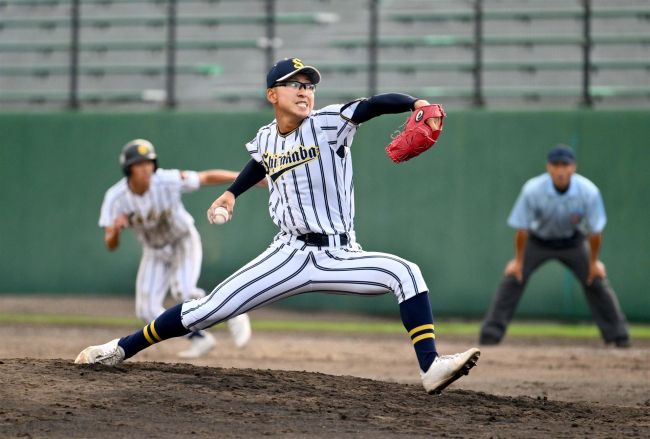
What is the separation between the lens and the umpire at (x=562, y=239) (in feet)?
34.4

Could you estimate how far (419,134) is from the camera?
17.6ft

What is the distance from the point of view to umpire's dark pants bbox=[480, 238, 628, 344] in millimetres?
10539

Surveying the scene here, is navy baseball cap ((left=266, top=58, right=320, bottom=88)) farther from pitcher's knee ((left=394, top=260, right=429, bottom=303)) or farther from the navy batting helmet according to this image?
the navy batting helmet

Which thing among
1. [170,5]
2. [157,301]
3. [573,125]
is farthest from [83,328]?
[573,125]

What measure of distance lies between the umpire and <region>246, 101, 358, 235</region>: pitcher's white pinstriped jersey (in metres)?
5.10

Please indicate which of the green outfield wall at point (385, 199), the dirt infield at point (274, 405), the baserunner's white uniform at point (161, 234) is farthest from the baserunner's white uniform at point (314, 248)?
the green outfield wall at point (385, 199)

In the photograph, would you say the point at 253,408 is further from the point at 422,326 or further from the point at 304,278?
the point at 422,326

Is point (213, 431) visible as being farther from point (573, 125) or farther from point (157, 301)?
point (573, 125)

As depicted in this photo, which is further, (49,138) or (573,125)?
(49,138)

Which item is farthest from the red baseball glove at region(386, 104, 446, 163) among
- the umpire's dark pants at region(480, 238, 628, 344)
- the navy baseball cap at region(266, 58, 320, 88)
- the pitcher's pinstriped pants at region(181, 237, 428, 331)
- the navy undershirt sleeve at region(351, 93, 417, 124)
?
the umpire's dark pants at region(480, 238, 628, 344)

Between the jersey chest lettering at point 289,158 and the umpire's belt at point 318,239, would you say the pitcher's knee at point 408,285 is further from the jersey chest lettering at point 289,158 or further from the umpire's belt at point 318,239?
the jersey chest lettering at point 289,158

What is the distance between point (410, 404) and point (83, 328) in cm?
711

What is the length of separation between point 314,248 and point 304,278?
171 mm

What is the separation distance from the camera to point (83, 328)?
12039 millimetres
